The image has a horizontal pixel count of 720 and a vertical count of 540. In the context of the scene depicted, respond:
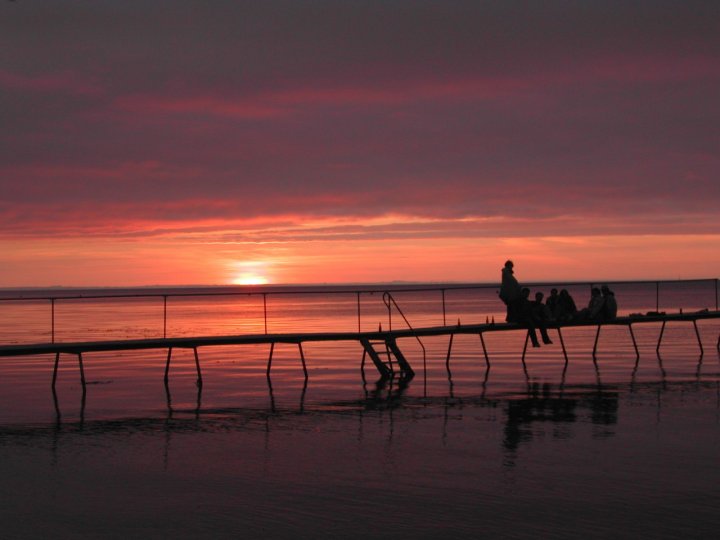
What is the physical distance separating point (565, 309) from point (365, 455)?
47.4 feet

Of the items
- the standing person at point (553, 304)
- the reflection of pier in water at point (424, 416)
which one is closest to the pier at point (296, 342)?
the standing person at point (553, 304)

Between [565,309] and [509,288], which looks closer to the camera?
[509,288]

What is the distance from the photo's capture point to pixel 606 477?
11805mm

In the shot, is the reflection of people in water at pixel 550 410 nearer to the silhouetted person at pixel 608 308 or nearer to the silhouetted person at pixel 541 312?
the silhouetted person at pixel 541 312

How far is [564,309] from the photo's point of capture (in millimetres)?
26578

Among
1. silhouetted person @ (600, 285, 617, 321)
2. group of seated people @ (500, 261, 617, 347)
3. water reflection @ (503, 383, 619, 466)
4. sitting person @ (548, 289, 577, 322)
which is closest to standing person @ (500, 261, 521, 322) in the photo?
group of seated people @ (500, 261, 617, 347)

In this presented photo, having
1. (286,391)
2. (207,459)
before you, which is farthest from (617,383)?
(207,459)

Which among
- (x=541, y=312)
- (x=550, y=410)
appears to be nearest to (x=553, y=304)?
(x=541, y=312)

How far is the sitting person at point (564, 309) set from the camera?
2633 centimetres

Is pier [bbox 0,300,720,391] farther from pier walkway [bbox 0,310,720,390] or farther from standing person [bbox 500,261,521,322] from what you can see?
standing person [bbox 500,261,521,322]

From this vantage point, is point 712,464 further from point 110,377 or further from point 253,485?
point 110,377

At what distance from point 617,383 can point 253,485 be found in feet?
41.2

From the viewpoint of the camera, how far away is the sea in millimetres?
10039

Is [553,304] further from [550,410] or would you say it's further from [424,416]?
[424,416]
